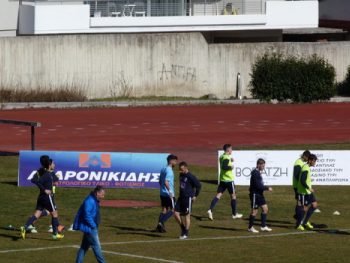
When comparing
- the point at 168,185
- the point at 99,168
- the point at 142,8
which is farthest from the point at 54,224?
the point at 142,8

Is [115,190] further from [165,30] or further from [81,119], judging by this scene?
[165,30]

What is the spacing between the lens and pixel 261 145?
159 feet

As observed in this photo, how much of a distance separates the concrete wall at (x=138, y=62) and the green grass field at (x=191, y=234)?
28025 millimetres

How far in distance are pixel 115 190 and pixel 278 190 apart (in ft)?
17.3

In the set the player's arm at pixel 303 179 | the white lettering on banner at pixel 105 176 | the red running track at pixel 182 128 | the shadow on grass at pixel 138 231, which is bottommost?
the shadow on grass at pixel 138 231

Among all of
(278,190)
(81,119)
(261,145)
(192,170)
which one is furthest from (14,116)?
(278,190)

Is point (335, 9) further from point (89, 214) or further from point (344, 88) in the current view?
point (89, 214)

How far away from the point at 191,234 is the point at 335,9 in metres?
58.7

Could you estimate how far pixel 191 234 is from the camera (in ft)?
94.5

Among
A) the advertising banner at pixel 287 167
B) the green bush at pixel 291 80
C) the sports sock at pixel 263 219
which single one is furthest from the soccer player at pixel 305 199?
the green bush at pixel 291 80

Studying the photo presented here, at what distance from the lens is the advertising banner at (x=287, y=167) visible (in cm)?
3725

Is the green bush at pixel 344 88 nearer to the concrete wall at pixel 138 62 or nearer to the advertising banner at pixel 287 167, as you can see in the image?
the concrete wall at pixel 138 62

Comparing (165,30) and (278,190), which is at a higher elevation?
(165,30)

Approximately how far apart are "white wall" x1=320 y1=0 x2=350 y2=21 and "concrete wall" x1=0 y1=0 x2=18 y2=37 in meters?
26.1
